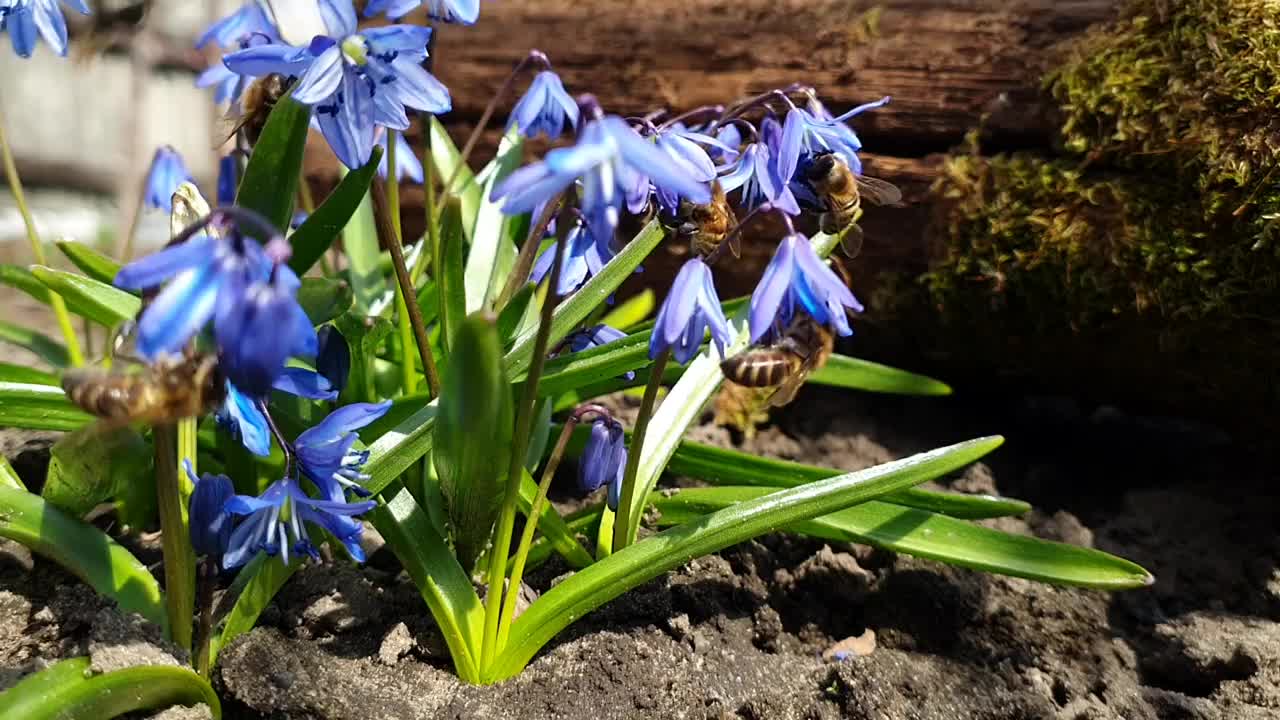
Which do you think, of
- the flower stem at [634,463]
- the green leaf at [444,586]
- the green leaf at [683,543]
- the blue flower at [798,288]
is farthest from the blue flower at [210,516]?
the blue flower at [798,288]

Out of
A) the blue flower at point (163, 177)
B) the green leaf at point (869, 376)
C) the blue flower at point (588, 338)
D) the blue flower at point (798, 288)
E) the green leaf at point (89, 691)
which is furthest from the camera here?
the blue flower at point (163, 177)

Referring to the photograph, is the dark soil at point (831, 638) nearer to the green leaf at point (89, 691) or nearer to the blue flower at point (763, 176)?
the green leaf at point (89, 691)

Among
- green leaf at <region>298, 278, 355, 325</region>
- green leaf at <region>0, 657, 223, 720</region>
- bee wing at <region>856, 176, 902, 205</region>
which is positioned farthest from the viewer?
bee wing at <region>856, 176, 902, 205</region>

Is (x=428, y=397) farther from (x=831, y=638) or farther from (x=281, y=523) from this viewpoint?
(x=831, y=638)

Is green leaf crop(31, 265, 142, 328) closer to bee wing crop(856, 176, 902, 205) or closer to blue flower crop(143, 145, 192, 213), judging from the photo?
blue flower crop(143, 145, 192, 213)

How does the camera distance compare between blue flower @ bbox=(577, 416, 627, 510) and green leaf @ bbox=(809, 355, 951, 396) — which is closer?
blue flower @ bbox=(577, 416, 627, 510)

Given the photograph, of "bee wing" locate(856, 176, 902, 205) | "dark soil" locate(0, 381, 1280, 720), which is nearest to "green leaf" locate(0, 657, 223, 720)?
"dark soil" locate(0, 381, 1280, 720)
